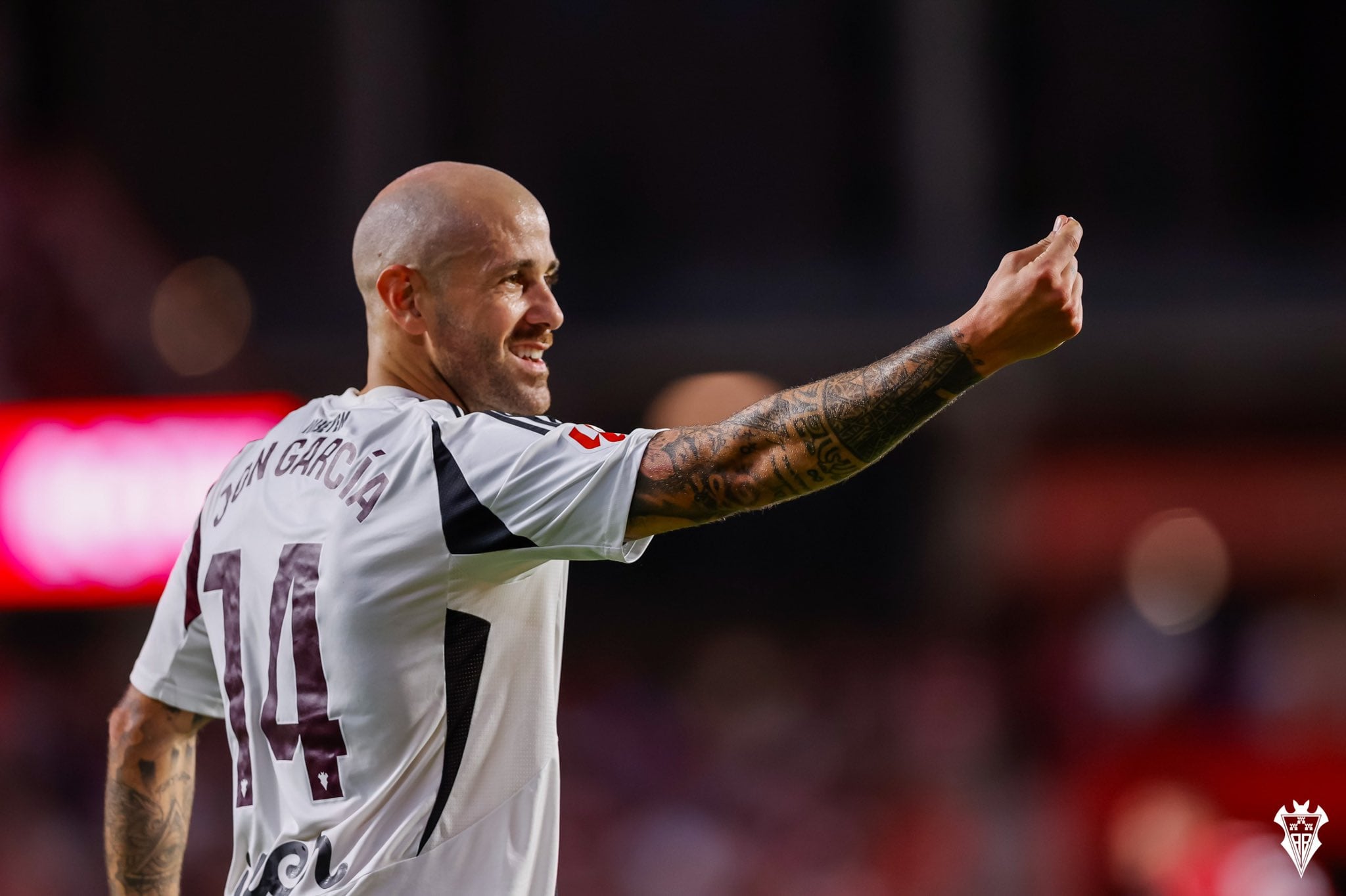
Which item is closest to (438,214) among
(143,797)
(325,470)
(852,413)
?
(325,470)

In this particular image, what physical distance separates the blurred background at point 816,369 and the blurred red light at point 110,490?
0.09 ft

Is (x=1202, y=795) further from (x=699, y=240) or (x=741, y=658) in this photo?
(x=699, y=240)

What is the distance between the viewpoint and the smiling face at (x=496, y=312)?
2551mm

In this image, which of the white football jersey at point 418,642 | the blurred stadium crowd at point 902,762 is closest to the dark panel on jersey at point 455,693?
the white football jersey at point 418,642

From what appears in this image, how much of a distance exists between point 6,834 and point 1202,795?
7.07 metres

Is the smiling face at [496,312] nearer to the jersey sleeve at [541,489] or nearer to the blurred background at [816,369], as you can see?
the jersey sleeve at [541,489]

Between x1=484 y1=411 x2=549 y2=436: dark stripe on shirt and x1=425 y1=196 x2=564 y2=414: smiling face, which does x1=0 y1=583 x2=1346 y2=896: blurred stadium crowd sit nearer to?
x1=425 y1=196 x2=564 y2=414: smiling face

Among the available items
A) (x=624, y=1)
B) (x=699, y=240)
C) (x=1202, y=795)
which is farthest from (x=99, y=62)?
(x=1202, y=795)

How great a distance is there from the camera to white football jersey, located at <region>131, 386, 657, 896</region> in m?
2.17

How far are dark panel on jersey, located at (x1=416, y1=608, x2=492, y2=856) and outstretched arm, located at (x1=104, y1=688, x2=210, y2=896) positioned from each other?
0.76 meters

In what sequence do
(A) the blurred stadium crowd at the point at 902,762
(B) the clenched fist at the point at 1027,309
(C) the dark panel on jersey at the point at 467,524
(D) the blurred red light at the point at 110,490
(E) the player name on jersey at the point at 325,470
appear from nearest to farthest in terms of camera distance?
(B) the clenched fist at the point at 1027,309 → (C) the dark panel on jersey at the point at 467,524 → (E) the player name on jersey at the point at 325,470 → (A) the blurred stadium crowd at the point at 902,762 → (D) the blurred red light at the point at 110,490

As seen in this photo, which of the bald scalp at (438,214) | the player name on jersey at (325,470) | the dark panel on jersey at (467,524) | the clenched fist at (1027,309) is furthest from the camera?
the bald scalp at (438,214)

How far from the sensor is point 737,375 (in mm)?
11164

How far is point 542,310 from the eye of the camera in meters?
2.60
